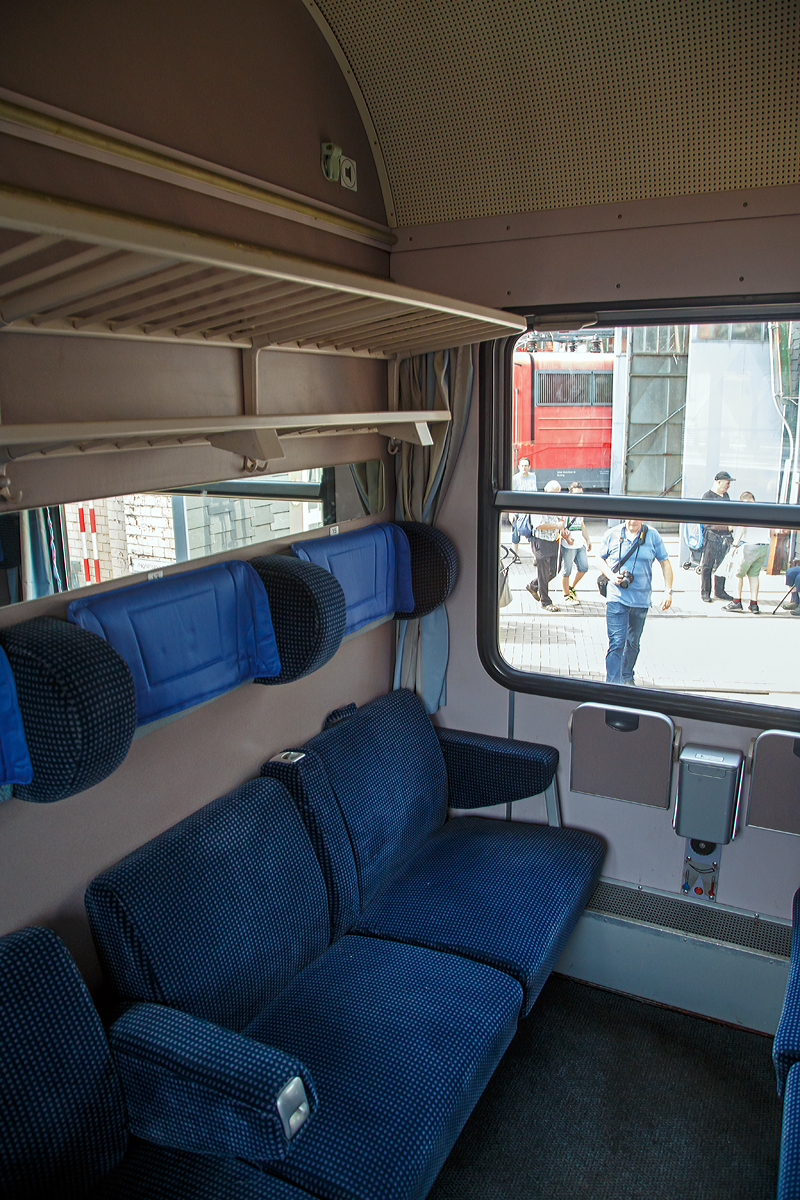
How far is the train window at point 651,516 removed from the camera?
3.08 m

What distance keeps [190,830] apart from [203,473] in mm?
1110

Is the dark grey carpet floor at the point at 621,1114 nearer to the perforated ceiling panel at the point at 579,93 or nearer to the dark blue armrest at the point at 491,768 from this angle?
the dark blue armrest at the point at 491,768

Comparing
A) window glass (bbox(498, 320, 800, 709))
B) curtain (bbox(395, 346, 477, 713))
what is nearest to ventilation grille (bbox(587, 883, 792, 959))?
window glass (bbox(498, 320, 800, 709))

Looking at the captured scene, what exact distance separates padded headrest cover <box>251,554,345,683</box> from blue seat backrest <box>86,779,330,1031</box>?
478mm

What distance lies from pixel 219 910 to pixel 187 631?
33.3 inches

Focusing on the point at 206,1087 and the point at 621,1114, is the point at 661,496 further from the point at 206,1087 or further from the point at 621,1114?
the point at 206,1087

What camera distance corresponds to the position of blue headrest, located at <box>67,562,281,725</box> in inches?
86.9

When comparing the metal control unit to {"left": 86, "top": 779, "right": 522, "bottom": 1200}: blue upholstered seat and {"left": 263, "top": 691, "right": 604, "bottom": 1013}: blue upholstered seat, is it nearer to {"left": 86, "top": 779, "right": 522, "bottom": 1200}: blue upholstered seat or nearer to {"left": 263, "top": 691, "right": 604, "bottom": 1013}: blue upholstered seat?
{"left": 263, "top": 691, "right": 604, "bottom": 1013}: blue upholstered seat

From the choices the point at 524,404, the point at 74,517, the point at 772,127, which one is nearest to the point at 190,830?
the point at 74,517

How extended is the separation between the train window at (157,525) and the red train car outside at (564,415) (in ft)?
2.44

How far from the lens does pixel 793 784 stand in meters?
3.12

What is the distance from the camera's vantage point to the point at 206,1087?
192cm

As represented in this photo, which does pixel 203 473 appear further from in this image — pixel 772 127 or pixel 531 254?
pixel 772 127

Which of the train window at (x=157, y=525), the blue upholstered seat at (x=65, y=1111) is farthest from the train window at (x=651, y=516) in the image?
the blue upholstered seat at (x=65, y=1111)
